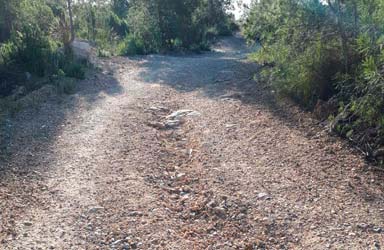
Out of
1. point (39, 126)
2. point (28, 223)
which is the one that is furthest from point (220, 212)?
point (39, 126)

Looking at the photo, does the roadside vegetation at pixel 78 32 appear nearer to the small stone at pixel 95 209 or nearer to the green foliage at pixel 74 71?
the green foliage at pixel 74 71

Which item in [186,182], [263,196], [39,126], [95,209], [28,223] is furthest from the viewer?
[39,126]

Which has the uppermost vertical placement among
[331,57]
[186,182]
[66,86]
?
[331,57]

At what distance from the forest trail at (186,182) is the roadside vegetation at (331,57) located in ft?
0.93

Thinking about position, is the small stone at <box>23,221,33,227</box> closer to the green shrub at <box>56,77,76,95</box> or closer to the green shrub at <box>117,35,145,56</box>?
the green shrub at <box>56,77,76,95</box>

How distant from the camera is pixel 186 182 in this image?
17.3ft

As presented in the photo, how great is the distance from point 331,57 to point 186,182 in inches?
113

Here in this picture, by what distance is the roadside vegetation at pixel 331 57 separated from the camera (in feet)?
17.1

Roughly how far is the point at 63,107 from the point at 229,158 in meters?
3.81

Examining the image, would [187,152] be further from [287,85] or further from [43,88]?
Result: [43,88]

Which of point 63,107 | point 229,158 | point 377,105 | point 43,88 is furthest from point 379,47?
point 43,88

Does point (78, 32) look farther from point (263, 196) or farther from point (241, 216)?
point (241, 216)

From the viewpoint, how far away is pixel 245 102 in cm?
852

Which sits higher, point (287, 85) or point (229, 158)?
point (287, 85)
